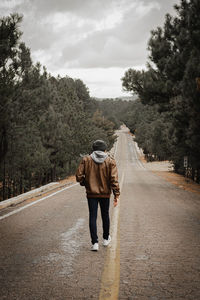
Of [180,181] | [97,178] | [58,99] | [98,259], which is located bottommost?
[180,181]

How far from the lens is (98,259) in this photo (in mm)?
4996

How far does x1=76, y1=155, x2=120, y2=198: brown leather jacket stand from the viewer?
546 centimetres

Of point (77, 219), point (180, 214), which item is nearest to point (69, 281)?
point (77, 219)

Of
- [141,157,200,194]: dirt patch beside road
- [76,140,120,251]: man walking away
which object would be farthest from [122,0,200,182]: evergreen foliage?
[76,140,120,251]: man walking away

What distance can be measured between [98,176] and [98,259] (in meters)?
1.29

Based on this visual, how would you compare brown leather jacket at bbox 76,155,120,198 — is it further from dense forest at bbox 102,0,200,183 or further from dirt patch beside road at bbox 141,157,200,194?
dirt patch beside road at bbox 141,157,200,194

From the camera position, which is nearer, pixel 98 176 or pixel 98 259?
pixel 98 259

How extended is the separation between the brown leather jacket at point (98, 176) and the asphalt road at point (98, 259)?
0.96 m

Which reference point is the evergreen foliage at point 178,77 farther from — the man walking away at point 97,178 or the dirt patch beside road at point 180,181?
the man walking away at point 97,178

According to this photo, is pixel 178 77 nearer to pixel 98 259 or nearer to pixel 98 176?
pixel 98 176

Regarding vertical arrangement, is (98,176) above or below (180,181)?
above

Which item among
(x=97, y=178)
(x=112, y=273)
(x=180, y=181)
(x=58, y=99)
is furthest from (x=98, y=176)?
(x=58, y=99)

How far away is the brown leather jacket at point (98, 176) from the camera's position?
546 centimetres

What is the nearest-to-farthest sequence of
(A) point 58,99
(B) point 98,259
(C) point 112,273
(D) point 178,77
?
(C) point 112,273, (B) point 98,259, (D) point 178,77, (A) point 58,99
